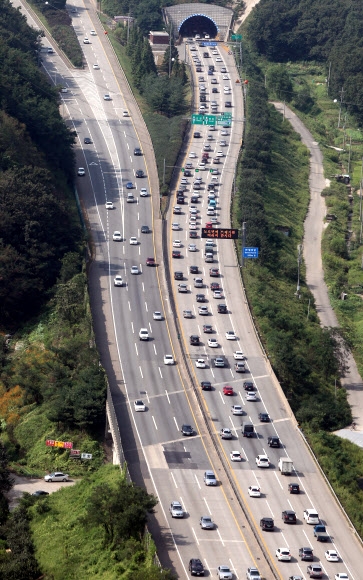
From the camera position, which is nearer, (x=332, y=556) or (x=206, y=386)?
(x=332, y=556)

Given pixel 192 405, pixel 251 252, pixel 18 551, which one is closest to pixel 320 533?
pixel 18 551

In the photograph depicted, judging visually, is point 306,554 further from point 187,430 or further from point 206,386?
point 206,386

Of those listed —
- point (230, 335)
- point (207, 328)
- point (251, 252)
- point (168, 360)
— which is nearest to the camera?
point (168, 360)

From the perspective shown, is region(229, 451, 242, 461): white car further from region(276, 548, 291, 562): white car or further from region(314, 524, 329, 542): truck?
region(276, 548, 291, 562): white car

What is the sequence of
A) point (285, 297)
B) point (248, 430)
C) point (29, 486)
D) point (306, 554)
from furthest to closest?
point (285, 297)
point (248, 430)
point (29, 486)
point (306, 554)

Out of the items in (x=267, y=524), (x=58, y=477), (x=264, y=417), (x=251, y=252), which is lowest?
(x=58, y=477)

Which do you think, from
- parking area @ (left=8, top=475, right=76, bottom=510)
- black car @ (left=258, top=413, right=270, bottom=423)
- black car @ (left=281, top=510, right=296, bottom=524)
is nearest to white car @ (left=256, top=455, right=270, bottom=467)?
black car @ (left=258, top=413, right=270, bottom=423)

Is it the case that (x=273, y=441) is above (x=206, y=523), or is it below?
below
